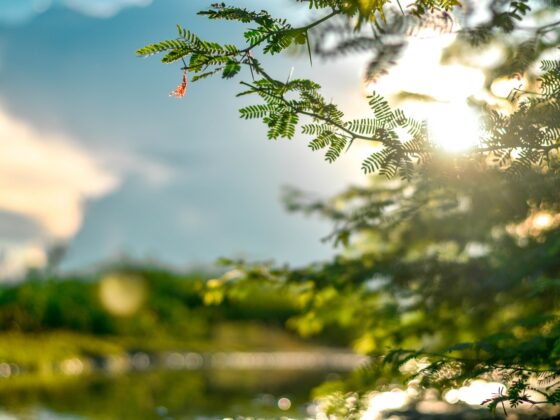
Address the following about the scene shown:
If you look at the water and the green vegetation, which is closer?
the water

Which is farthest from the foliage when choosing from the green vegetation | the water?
the green vegetation

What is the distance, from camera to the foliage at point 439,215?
258cm

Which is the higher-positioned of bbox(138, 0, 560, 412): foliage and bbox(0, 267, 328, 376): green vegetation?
bbox(0, 267, 328, 376): green vegetation

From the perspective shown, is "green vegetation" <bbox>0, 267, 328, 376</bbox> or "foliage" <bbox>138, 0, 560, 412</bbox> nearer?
"foliage" <bbox>138, 0, 560, 412</bbox>

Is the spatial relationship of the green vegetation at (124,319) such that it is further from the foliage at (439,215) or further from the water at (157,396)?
the foliage at (439,215)

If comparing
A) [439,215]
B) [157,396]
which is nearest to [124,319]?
[157,396]

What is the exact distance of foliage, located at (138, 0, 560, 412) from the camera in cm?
258

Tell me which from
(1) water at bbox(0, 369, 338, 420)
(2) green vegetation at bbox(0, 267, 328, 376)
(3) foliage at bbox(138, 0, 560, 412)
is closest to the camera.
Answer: (3) foliage at bbox(138, 0, 560, 412)

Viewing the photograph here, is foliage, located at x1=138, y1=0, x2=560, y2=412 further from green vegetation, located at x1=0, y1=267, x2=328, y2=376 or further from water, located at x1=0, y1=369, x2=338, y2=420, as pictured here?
green vegetation, located at x1=0, y1=267, x2=328, y2=376

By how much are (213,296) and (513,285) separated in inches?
78.0

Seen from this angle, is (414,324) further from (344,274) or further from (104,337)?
(104,337)

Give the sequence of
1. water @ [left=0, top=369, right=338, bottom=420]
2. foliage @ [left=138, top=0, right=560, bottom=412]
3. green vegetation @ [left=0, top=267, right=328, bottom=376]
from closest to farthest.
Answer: foliage @ [left=138, top=0, right=560, bottom=412]
water @ [left=0, top=369, right=338, bottom=420]
green vegetation @ [left=0, top=267, right=328, bottom=376]

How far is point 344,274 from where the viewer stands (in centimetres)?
525

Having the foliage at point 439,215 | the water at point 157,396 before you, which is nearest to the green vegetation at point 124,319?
the water at point 157,396
